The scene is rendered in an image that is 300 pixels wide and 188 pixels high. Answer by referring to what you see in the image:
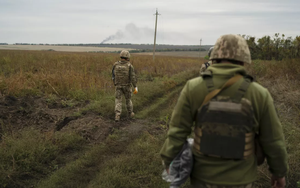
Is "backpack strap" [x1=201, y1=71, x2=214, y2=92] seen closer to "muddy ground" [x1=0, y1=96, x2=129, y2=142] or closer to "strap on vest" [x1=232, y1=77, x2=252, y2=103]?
"strap on vest" [x1=232, y1=77, x2=252, y2=103]

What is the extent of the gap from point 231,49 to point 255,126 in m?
0.59

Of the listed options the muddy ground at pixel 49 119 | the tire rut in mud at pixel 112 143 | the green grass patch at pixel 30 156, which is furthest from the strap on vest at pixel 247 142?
the muddy ground at pixel 49 119

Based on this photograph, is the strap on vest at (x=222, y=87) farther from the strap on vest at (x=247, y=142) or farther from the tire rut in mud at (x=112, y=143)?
the tire rut in mud at (x=112, y=143)

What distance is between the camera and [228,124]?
5.71ft

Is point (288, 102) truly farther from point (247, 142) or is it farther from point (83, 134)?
point (247, 142)

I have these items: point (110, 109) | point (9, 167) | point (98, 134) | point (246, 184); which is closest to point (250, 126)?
point (246, 184)

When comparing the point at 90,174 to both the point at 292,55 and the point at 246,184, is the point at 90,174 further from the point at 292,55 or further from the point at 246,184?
the point at 292,55

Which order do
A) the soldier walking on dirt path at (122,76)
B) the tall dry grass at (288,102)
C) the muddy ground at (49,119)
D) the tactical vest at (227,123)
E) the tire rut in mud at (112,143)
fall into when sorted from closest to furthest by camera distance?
1. the tactical vest at (227,123)
2. the tall dry grass at (288,102)
3. the tire rut in mud at (112,143)
4. the muddy ground at (49,119)
5. the soldier walking on dirt path at (122,76)

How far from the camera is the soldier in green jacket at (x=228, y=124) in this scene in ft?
5.72

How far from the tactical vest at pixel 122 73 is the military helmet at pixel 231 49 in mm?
5519

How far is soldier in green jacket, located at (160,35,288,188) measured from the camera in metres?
1.74

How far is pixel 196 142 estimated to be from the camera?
1.91m

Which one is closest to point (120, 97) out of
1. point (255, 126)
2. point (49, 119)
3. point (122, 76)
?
point (122, 76)

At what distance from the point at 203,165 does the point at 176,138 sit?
11.0 inches
